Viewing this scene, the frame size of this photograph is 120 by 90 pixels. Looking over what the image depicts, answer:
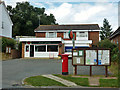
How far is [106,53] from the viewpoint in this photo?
9.61 m

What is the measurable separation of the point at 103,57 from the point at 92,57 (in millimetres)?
660

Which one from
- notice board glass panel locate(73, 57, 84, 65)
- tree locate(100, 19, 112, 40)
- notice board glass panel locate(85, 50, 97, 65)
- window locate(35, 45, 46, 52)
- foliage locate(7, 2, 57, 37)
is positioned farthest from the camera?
tree locate(100, 19, 112, 40)

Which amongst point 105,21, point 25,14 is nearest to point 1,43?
point 25,14

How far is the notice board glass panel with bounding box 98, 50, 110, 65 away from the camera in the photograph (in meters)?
9.52

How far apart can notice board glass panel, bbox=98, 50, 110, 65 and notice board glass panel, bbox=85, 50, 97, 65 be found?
241 mm

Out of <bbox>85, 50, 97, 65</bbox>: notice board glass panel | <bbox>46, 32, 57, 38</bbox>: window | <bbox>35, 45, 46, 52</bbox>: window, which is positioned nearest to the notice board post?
<bbox>85, 50, 97, 65</bbox>: notice board glass panel

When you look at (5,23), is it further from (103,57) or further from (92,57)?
(103,57)

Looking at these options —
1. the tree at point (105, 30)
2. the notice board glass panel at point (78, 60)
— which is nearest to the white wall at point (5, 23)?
the notice board glass panel at point (78, 60)

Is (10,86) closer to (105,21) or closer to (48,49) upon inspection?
(48,49)

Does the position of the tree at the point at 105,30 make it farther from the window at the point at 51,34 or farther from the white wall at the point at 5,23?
the white wall at the point at 5,23

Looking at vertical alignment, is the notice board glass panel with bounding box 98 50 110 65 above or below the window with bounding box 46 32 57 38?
below

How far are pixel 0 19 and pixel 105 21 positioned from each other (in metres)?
50.2

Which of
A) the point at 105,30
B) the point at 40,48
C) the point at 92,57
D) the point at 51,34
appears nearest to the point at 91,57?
the point at 92,57

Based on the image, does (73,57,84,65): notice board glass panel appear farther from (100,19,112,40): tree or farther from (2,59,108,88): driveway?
(100,19,112,40): tree
